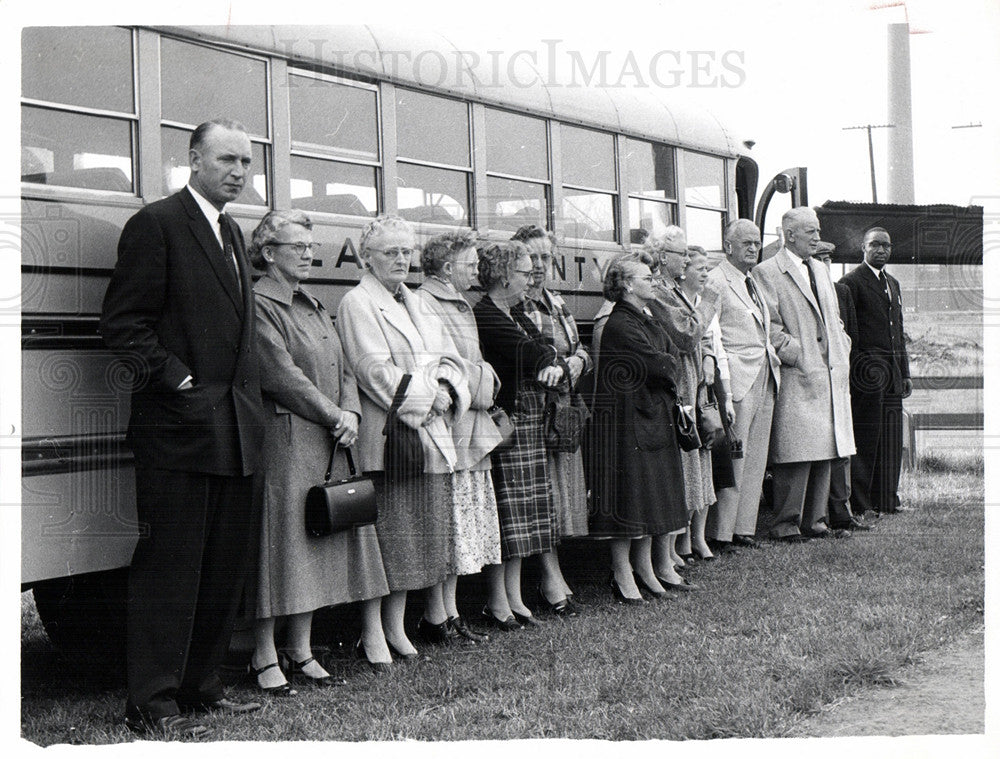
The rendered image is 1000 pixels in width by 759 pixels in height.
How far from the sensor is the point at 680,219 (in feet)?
27.9

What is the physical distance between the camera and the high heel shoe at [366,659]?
5051 mm

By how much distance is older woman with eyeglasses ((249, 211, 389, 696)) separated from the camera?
4.77 metres

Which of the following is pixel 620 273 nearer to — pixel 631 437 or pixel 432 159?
pixel 631 437

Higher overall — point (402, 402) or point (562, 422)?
point (402, 402)

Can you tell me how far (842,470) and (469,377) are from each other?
368cm

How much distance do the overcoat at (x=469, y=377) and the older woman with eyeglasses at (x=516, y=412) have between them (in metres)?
0.14

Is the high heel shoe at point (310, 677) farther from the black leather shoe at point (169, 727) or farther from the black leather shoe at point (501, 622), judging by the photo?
the black leather shoe at point (501, 622)

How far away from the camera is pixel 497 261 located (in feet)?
19.6

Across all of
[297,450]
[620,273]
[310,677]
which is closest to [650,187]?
[620,273]

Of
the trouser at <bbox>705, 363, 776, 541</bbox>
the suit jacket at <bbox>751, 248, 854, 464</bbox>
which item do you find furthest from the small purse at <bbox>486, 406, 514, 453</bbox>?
the suit jacket at <bbox>751, 248, 854, 464</bbox>

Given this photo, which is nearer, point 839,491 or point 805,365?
point 805,365

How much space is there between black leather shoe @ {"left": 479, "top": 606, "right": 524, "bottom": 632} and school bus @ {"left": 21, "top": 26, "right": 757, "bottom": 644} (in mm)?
1672

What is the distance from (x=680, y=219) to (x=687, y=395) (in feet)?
6.11

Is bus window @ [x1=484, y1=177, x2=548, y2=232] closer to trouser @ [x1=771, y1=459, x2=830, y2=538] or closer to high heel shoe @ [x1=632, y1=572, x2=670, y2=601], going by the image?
high heel shoe @ [x1=632, y1=572, x2=670, y2=601]
